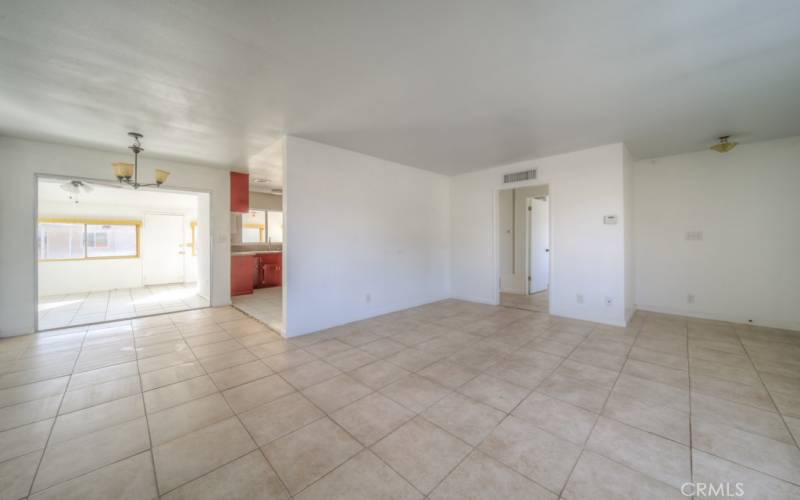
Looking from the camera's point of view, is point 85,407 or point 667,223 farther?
point 667,223

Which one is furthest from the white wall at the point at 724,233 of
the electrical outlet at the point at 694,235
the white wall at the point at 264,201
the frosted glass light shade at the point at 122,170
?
the white wall at the point at 264,201

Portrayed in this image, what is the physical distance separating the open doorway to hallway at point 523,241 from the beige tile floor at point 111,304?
667 cm

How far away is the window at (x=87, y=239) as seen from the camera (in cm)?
683

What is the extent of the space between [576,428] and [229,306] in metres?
5.84

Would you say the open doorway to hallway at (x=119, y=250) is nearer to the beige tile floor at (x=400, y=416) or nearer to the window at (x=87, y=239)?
the window at (x=87, y=239)

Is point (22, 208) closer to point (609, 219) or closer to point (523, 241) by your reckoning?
point (609, 219)

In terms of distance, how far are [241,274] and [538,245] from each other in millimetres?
7219

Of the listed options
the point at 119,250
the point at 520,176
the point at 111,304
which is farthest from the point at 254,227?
the point at 520,176

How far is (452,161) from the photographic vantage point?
4.99m

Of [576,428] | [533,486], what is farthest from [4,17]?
[576,428]

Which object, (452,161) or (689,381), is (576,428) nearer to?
(689,381)

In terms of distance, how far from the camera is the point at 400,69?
228 centimetres

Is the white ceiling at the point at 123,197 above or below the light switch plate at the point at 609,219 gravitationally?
above

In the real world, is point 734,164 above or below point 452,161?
below
